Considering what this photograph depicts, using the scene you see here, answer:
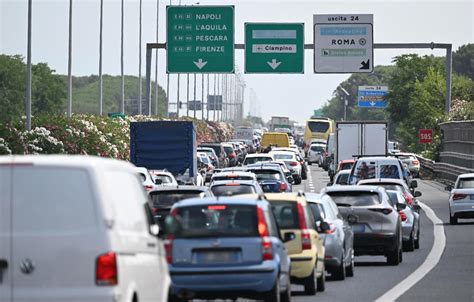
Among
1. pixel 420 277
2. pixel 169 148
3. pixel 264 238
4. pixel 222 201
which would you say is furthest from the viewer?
pixel 169 148

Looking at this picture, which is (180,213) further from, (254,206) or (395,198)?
(395,198)

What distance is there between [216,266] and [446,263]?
41.8 feet

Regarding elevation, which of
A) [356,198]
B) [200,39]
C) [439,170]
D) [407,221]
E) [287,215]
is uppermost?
[200,39]

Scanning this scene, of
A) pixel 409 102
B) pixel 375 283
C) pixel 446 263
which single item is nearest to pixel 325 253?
pixel 375 283

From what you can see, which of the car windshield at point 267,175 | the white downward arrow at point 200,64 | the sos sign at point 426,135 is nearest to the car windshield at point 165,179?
the car windshield at point 267,175

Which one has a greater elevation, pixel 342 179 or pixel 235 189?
pixel 235 189

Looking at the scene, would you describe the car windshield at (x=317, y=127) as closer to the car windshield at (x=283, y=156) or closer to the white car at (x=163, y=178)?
the car windshield at (x=283, y=156)

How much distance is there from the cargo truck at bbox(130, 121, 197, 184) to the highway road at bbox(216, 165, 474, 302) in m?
11.7

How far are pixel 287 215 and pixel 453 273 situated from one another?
256 inches

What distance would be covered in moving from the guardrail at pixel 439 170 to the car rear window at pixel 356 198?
41275 mm

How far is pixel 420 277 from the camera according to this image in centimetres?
2734

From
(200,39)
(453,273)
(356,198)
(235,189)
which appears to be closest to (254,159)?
(200,39)

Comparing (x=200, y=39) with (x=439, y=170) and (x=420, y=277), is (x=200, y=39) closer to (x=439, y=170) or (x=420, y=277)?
(x=439, y=170)

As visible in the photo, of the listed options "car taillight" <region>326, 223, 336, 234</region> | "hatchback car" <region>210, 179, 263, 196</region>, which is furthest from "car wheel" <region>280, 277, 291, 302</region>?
"hatchback car" <region>210, 179, 263, 196</region>
